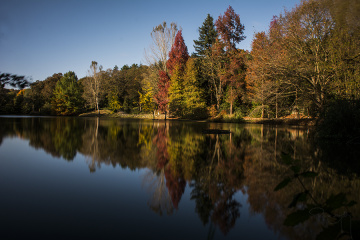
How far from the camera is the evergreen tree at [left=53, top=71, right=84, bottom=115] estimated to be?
201 feet

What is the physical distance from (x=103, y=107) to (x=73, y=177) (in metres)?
63.2

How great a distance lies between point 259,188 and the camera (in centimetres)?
500

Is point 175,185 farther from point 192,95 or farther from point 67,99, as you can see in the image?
point 67,99

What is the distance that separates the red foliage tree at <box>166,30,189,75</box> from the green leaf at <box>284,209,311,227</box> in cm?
4013

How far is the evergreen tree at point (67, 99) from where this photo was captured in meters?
61.3

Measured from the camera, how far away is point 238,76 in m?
35.4

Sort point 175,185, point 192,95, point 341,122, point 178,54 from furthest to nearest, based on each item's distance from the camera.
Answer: point 178,54
point 192,95
point 341,122
point 175,185

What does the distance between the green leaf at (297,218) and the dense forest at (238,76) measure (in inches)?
272

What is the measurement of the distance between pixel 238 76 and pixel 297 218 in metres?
35.4

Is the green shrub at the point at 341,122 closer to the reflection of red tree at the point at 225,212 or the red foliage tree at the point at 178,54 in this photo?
the reflection of red tree at the point at 225,212

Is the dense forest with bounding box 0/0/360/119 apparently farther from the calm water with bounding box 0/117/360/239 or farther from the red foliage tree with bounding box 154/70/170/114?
the calm water with bounding box 0/117/360/239

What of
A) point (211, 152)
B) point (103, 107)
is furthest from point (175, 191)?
point (103, 107)

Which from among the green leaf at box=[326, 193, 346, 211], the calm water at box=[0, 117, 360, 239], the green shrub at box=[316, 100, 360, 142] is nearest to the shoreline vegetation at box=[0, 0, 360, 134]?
the green shrub at box=[316, 100, 360, 142]

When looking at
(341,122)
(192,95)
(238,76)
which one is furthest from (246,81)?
(341,122)
